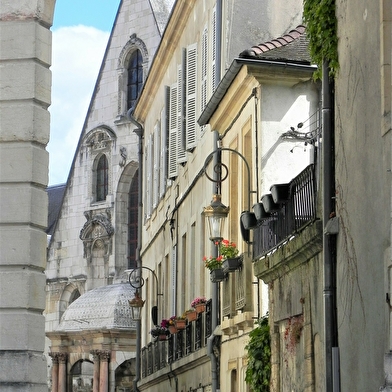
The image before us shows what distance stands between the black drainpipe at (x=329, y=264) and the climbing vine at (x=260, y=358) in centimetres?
405

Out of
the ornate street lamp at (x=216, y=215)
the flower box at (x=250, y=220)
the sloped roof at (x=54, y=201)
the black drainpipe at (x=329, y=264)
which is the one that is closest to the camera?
the black drainpipe at (x=329, y=264)

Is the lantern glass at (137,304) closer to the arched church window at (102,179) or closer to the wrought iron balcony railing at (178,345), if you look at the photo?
the wrought iron balcony railing at (178,345)

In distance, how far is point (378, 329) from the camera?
1321cm

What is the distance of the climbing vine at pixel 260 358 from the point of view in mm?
19203

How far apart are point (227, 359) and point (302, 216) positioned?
26.9ft

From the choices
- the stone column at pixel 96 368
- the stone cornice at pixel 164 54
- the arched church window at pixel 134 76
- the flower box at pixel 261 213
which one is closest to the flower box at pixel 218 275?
the flower box at pixel 261 213

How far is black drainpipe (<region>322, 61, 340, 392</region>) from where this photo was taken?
→ 15032 millimetres

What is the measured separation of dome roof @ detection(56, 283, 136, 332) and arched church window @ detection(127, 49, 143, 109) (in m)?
12.1

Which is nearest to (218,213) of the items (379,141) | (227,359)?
(227,359)

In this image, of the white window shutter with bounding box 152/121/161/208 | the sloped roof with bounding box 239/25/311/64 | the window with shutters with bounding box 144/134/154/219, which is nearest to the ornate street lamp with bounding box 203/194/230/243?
the sloped roof with bounding box 239/25/311/64

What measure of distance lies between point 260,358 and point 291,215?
2.75m

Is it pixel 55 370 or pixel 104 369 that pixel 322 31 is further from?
pixel 55 370

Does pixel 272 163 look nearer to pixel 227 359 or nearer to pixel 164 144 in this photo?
pixel 227 359

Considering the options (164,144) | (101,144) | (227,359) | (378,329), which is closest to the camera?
(378,329)
